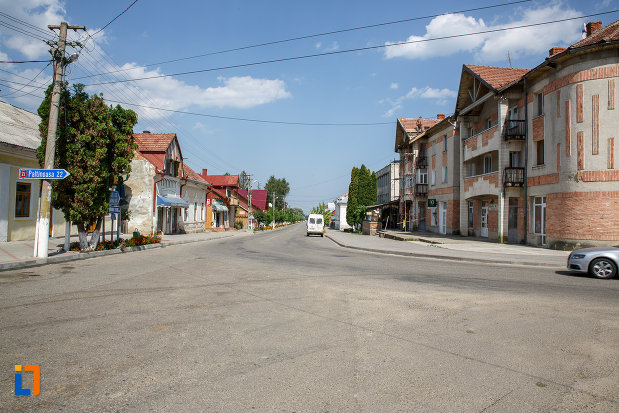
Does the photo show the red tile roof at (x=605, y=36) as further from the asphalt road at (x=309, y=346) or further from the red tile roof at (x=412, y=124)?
the red tile roof at (x=412, y=124)

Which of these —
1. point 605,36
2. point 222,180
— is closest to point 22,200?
point 605,36

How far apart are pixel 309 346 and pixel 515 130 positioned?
81.2ft

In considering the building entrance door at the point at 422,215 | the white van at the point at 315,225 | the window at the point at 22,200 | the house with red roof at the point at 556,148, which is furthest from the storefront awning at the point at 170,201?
the building entrance door at the point at 422,215

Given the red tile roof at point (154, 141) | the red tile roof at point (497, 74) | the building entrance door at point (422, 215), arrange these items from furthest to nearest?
the building entrance door at point (422, 215), the red tile roof at point (154, 141), the red tile roof at point (497, 74)

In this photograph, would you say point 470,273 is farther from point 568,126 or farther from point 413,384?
point 568,126

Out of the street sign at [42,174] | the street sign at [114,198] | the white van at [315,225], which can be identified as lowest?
the white van at [315,225]

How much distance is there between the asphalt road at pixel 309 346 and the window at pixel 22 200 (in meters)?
12.3

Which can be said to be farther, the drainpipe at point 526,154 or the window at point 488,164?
the window at point 488,164

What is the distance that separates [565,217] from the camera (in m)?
20.7

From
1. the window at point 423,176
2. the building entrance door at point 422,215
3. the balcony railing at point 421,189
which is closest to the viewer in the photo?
the balcony railing at point 421,189

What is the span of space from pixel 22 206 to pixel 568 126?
92.7 feet

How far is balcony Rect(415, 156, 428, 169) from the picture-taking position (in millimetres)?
42203

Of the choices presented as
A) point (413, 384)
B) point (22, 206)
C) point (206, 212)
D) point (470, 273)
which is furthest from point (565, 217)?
point (206, 212)

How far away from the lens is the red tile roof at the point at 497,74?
27.2 m
